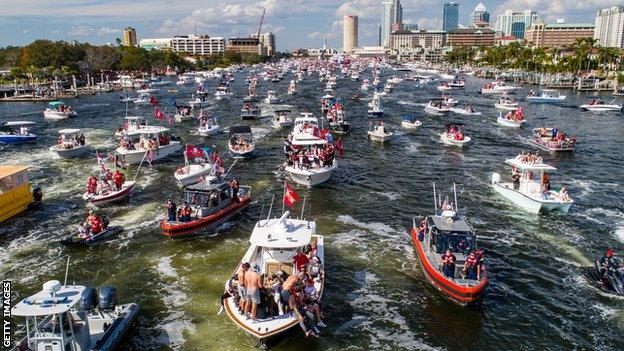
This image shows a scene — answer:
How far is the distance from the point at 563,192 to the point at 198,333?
2922cm

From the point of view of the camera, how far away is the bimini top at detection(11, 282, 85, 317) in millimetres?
16422

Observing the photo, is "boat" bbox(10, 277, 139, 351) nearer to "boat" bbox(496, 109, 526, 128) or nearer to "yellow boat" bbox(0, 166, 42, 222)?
"yellow boat" bbox(0, 166, 42, 222)

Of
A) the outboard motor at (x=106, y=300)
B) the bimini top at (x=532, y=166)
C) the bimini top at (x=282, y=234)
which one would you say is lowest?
the outboard motor at (x=106, y=300)

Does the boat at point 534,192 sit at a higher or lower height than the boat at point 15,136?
lower

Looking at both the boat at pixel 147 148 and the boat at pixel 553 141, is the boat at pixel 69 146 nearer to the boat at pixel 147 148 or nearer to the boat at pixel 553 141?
the boat at pixel 147 148

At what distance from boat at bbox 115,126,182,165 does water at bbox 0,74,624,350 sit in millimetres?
1468

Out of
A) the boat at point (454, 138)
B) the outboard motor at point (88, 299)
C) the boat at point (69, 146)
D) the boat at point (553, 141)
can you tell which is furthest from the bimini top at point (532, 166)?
the boat at point (69, 146)

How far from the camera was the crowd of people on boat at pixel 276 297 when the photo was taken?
64.7 ft

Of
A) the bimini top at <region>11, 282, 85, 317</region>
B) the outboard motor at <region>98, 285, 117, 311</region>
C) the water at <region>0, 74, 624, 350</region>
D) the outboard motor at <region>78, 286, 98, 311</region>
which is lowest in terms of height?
the water at <region>0, 74, 624, 350</region>

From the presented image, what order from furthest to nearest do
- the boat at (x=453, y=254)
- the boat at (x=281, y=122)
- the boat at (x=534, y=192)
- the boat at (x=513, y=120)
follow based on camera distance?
the boat at (x=513, y=120)
the boat at (x=281, y=122)
the boat at (x=534, y=192)
the boat at (x=453, y=254)

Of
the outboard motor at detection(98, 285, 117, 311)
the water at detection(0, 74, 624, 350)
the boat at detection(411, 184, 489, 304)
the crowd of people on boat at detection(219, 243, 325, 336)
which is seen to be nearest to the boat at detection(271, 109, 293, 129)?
the water at detection(0, 74, 624, 350)

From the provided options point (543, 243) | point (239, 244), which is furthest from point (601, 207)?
point (239, 244)

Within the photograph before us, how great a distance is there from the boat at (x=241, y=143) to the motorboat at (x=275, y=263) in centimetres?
2927

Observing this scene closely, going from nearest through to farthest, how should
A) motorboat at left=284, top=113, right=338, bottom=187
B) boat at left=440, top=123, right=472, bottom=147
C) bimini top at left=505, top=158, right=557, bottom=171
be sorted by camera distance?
bimini top at left=505, top=158, right=557, bottom=171 < motorboat at left=284, top=113, right=338, bottom=187 < boat at left=440, top=123, right=472, bottom=147
